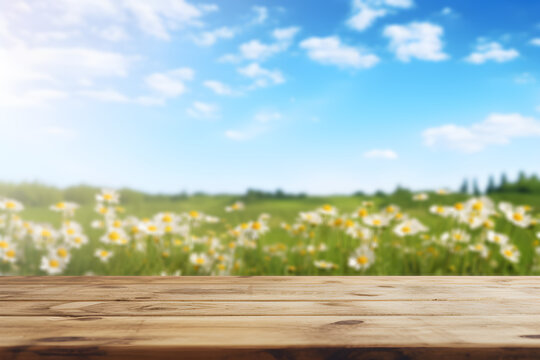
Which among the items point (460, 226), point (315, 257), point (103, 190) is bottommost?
point (315, 257)

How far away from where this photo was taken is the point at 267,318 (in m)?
1.14

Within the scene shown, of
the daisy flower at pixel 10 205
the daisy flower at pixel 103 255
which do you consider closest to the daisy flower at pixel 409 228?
the daisy flower at pixel 103 255

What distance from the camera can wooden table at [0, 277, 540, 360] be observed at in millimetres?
950

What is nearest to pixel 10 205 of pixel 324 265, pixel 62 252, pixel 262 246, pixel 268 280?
pixel 62 252

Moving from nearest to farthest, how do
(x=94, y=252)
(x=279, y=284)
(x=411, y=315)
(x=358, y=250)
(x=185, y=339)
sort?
(x=185, y=339)
(x=411, y=315)
(x=279, y=284)
(x=358, y=250)
(x=94, y=252)

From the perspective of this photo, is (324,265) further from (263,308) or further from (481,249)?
(263,308)

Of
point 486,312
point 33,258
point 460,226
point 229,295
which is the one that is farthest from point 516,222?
point 33,258

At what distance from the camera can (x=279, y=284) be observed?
5.08 feet

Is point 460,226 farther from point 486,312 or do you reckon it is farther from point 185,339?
point 185,339

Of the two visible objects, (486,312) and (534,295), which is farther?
(534,295)

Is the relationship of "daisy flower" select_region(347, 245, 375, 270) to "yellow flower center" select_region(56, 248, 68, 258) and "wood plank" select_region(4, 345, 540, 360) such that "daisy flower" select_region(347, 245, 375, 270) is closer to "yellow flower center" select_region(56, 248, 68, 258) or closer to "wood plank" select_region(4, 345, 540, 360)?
"yellow flower center" select_region(56, 248, 68, 258)

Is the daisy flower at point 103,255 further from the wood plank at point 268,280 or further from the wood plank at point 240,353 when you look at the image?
the wood plank at point 240,353

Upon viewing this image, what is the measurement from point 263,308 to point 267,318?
0.32 feet

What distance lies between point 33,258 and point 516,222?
9.83ft
